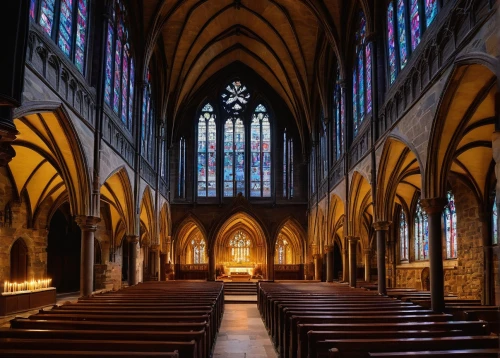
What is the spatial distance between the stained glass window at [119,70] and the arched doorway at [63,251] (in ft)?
27.2

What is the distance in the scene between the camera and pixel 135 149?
78.8 ft

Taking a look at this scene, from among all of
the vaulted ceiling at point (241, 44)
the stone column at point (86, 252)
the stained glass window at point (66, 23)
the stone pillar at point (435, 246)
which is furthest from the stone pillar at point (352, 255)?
the stained glass window at point (66, 23)

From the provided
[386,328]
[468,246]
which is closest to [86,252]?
[386,328]

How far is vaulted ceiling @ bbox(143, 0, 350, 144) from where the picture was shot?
91.7 ft

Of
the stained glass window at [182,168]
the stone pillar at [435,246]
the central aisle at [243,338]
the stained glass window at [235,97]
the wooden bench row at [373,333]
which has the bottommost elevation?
the central aisle at [243,338]

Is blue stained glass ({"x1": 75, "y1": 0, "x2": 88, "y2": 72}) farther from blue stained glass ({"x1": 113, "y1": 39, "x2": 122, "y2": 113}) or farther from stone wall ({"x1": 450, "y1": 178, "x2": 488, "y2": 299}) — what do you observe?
stone wall ({"x1": 450, "y1": 178, "x2": 488, "y2": 299})

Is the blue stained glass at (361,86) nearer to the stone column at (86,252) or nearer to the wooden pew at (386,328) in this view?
the stone column at (86,252)

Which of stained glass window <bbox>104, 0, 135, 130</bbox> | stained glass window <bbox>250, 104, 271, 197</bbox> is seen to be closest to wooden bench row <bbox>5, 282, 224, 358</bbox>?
stained glass window <bbox>104, 0, 135, 130</bbox>

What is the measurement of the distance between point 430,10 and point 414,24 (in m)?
1.52

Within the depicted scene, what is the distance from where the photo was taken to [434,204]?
13297mm

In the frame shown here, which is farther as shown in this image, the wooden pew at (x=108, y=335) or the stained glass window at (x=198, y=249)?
the stained glass window at (x=198, y=249)

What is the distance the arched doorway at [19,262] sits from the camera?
21.8 metres

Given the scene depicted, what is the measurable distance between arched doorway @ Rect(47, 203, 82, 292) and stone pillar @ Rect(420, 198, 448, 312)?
813 inches

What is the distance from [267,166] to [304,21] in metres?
12.3
